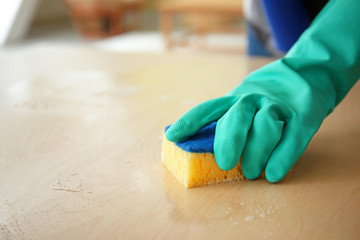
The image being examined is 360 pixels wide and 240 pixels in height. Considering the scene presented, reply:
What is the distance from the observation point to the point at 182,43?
3928 mm

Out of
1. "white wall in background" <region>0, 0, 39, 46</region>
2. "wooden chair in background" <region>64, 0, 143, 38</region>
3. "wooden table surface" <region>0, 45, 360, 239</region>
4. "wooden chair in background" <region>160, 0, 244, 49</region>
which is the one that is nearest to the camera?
"wooden table surface" <region>0, 45, 360, 239</region>

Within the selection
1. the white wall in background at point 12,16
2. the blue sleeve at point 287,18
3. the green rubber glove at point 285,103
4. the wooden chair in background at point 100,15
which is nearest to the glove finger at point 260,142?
the green rubber glove at point 285,103

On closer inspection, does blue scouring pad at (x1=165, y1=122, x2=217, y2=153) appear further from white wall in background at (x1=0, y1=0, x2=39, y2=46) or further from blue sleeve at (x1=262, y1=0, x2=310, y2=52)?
white wall in background at (x1=0, y1=0, x2=39, y2=46)

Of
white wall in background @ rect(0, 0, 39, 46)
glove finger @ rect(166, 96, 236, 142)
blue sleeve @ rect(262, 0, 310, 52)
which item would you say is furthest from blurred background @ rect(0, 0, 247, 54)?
glove finger @ rect(166, 96, 236, 142)

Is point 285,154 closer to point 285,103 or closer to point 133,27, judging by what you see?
point 285,103

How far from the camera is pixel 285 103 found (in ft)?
2.13

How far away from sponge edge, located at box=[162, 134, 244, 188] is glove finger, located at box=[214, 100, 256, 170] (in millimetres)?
22

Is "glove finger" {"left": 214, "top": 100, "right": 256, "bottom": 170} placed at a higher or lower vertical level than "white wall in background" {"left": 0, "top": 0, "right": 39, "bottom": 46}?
higher

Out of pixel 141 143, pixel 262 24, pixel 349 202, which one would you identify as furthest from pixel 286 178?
pixel 262 24

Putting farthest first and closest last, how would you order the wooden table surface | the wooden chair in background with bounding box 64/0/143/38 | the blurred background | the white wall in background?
the wooden chair in background with bounding box 64/0/143/38 → the white wall in background → the blurred background → the wooden table surface

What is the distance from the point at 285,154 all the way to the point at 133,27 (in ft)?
16.8

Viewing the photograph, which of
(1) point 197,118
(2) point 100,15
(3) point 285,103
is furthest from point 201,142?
(2) point 100,15

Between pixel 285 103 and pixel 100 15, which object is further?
pixel 100 15

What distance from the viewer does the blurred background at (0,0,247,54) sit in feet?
12.2
